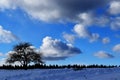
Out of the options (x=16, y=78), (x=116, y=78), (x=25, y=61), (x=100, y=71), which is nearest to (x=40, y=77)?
(x=16, y=78)

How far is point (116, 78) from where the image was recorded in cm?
1692

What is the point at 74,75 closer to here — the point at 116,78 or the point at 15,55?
the point at 116,78

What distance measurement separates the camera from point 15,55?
93.2 metres

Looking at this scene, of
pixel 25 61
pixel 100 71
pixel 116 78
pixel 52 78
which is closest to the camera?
pixel 116 78

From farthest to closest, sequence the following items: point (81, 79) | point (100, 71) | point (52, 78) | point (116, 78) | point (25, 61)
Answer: point (25, 61)
point (100, 71)
point (52, 78)
point (81, 79)
point (116, 78)

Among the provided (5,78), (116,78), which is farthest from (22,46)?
(116,78)

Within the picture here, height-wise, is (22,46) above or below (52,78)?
above

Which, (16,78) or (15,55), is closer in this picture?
(16,78)

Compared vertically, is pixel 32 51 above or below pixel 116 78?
above

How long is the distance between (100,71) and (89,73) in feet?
3.60

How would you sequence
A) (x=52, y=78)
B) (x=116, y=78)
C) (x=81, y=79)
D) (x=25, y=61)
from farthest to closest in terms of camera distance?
(x=25, y=61) → (x=52, y=78) → (x=81, y=79) → (x=116, y=78)

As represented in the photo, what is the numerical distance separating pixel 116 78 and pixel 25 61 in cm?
7684

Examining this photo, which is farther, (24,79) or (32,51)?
(32,51)

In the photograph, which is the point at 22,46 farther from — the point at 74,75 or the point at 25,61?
the point at 74,75
